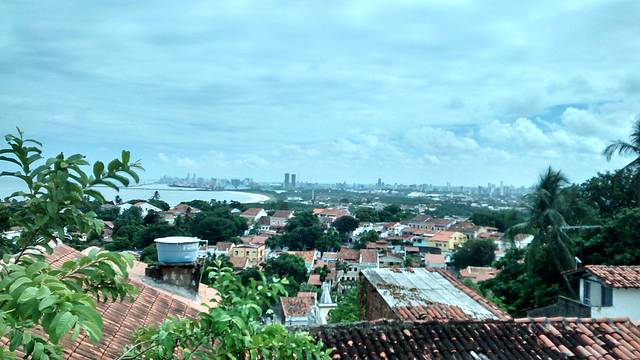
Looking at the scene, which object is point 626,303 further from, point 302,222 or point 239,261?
point 302,222

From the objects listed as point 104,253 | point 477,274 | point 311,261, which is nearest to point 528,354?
point 104,253

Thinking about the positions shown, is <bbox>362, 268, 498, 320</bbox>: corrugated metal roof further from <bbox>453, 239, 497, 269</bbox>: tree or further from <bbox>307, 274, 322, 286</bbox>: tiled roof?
<bbox>453, 239, 497, 269</bbox>: tree

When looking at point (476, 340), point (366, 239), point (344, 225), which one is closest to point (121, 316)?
point (476, 340)

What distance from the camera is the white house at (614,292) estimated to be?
42.2 ft

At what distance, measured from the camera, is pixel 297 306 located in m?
30.9

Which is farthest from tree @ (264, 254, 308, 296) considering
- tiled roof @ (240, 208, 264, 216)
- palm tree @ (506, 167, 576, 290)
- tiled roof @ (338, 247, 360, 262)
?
tiled roof @ (240, 208, 264, 216)

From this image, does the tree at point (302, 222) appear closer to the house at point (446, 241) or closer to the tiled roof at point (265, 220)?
the tiled roof at point (265, 220)

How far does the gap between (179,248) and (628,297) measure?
1132cm

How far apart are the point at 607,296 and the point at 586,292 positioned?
1.08m

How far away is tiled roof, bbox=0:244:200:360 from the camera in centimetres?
432

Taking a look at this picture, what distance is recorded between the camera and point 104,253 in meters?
2.46

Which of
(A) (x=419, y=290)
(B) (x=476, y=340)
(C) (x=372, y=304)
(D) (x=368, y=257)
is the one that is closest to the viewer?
(B) (x=476, y=340)

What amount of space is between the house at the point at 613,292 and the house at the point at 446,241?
6703 cm

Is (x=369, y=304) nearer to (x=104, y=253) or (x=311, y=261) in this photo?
(x=104, y=253)
